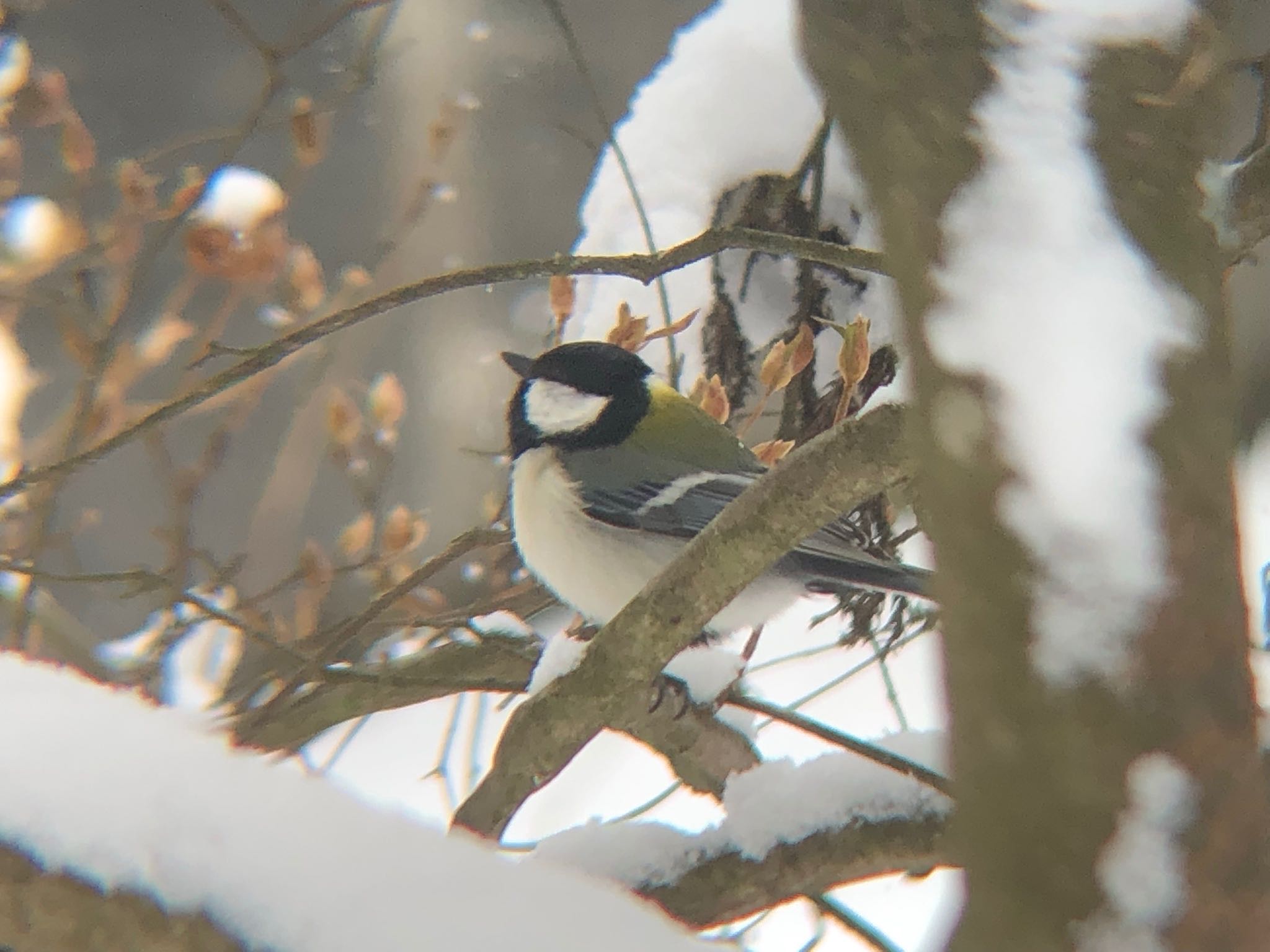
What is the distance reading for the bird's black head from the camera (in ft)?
3.83

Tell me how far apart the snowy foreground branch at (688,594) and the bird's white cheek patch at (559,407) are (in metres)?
0.61

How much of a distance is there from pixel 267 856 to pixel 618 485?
80 centimetres

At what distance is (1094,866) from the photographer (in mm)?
259

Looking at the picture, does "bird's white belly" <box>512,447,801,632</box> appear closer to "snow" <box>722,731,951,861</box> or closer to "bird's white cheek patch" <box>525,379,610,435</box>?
"bird's white cheek patch" <box>525,379,610,435</box>

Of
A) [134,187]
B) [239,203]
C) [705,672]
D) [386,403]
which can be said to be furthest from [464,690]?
[239,203]

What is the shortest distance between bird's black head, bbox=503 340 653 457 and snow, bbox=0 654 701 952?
30.1 inches

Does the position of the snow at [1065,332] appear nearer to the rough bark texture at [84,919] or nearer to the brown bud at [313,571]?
the rough bark texture at [84,919]

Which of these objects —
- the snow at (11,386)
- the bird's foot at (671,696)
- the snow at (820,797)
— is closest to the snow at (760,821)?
the snow at (820,797)

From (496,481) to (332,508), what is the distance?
40cm

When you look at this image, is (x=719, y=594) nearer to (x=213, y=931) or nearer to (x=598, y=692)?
(x=598, y=692)

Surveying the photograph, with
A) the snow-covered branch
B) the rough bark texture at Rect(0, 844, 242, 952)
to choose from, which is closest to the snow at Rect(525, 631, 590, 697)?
the snow-covered branch

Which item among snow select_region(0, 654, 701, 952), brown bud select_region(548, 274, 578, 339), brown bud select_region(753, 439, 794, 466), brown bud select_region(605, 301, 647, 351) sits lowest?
snow select_region(0, 654, 701, 952)

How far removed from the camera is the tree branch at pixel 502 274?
62cm

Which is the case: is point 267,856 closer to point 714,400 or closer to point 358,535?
point 714,400
